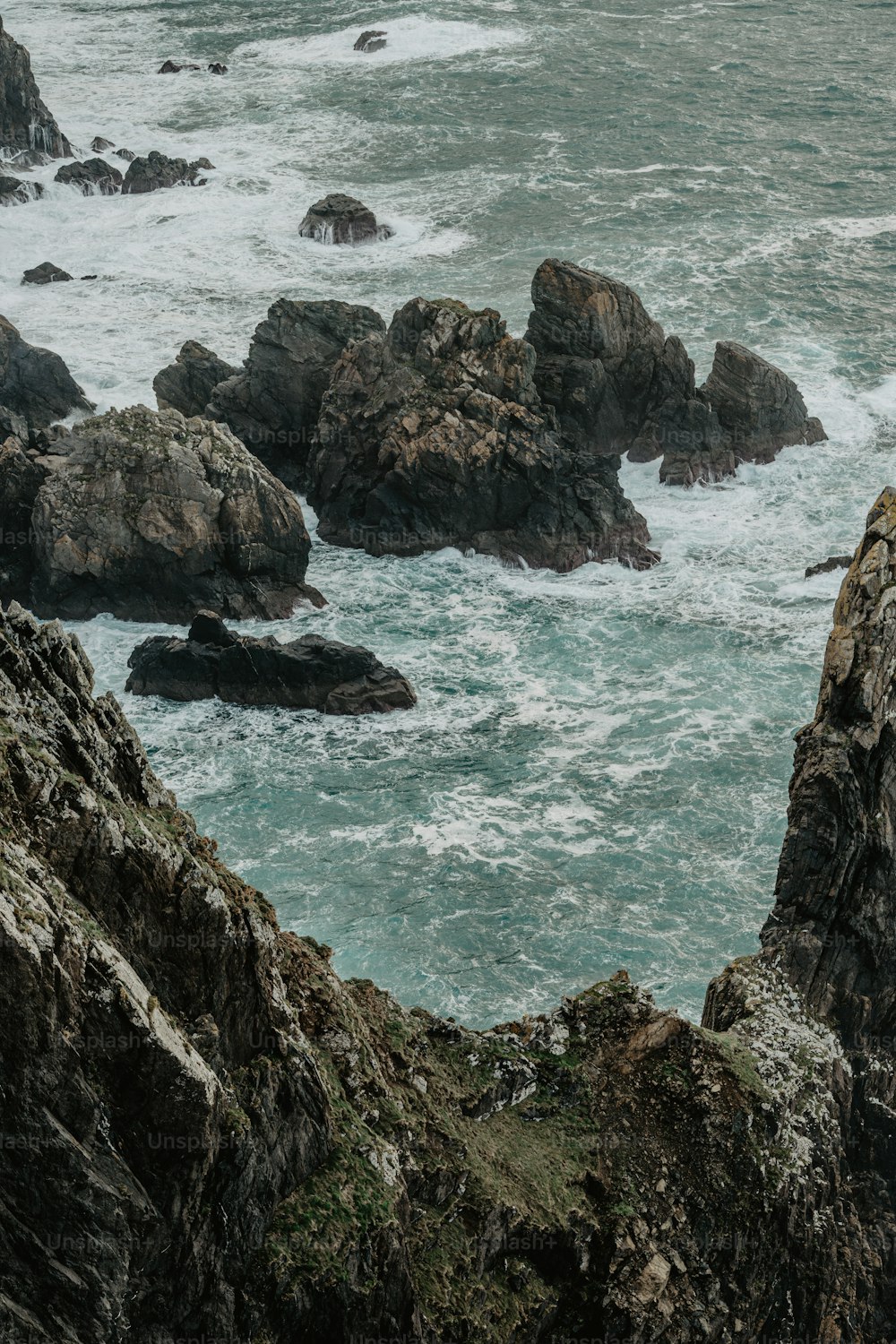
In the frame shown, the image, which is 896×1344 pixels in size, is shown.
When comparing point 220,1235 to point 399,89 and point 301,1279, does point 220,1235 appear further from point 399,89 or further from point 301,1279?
point 399,89

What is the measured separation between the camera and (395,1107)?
2338 cm

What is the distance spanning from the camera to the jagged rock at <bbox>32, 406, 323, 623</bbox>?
53.0 m

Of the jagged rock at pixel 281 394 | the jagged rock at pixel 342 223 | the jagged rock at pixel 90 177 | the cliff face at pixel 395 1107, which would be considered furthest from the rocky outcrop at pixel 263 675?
the jagged rock at pixel 90 177

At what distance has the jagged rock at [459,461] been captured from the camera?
192ft

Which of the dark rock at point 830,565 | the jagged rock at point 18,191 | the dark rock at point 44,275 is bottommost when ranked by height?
the dark rock at point 830,565

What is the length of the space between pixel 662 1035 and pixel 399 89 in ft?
312

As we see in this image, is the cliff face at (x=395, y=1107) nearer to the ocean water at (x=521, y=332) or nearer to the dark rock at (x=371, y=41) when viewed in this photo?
the ocean water at (x=521, y=332)

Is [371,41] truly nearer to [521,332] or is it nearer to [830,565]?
[521,332]

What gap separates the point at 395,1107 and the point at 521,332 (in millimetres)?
54917

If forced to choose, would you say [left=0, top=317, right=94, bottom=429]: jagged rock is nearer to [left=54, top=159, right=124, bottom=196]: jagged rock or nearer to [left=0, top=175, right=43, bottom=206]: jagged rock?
[left=0, top=175, right=43, bottom=206]: jagged rock

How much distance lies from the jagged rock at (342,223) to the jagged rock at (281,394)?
24156 millimetres

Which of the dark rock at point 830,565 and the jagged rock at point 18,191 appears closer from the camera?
the dark rock at point 830,565

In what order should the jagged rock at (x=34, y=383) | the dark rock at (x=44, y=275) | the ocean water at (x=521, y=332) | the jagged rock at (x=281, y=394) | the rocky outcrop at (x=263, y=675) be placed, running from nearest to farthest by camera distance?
1. the ocean water at (x=521, y=332)
2. the rocky outcrop at (x=263, y=675)
3. the jagged rock at (x=281, y=394)
4. the jagged rock at (x=34, y=383)
5. the dark rock at (x=44, y=275)

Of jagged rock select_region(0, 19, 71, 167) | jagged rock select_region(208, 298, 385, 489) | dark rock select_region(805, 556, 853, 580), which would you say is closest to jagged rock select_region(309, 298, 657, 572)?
jagged rock select_region(208, 298, 385, 489)
